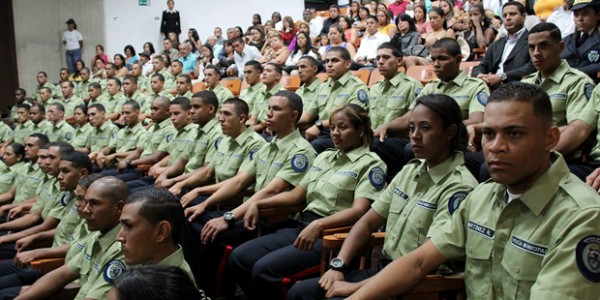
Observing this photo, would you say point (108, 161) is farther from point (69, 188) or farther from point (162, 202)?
point (162, 202)

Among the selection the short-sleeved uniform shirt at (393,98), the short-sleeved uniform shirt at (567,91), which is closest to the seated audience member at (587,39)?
the short-sleeved uniform shirt at (567,91)

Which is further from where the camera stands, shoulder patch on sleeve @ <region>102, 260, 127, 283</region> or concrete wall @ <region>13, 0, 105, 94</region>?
concrete wall @ <region>13, 0, 105, 94</region>

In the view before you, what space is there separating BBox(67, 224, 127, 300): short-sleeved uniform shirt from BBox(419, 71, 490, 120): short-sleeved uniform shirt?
7.27ft

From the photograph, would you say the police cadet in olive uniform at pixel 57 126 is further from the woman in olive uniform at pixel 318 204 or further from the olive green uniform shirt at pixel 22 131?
the woman in olive uniform at pixel 318 204

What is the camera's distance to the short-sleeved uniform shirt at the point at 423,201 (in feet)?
6.49

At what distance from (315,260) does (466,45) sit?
3.68 metres

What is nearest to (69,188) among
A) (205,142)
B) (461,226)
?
(205,142)

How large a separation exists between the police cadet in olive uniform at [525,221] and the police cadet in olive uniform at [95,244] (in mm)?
1304

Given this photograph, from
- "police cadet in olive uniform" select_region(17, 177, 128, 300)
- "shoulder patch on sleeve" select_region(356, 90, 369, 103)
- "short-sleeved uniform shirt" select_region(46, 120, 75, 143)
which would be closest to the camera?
"police cadet in olive uniform" select_region(17, 177, 128, 300)

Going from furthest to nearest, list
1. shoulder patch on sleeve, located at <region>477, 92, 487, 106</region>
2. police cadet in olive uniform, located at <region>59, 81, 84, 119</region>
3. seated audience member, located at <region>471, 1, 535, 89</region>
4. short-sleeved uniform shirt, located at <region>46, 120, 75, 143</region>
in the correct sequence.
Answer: police cadet in olive uniform, located at <region>59, 81, 84, 119</region> < short-sleeved uniform shirt, located at <region>46, 120, 75, 143</region> < seated audience member, located at <region>471, 1, 535, 89</region> < shoulder patch on sleeve, located at <region>477, 92, 487, 106</region>

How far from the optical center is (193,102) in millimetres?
4434

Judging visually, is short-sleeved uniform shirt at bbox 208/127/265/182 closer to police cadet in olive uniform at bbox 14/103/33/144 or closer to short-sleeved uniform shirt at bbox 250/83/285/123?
short-sleeved uniform shirt at bbox 250/83/285/123

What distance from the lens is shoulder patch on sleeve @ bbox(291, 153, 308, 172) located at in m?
3.15

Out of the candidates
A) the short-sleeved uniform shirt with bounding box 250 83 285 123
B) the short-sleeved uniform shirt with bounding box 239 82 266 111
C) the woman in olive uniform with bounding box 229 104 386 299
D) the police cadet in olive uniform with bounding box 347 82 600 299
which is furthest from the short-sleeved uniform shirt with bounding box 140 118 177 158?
the police cadet in olive uniform with bounding box 347 82 600 299
